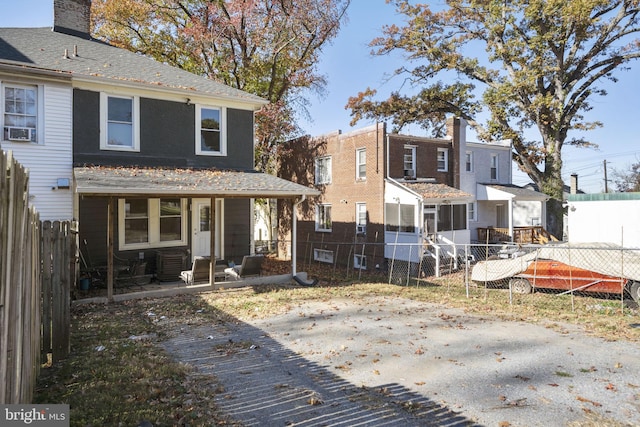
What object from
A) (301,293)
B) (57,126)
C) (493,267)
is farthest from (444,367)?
(57,126)

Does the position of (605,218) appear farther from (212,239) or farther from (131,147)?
(131,147)

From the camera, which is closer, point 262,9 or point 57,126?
point 57,126

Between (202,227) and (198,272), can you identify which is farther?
(202,227)

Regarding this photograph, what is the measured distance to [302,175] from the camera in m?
26.0

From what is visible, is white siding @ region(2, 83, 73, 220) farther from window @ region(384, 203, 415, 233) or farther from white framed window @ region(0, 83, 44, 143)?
window @ region(384, 203, 415, 233)

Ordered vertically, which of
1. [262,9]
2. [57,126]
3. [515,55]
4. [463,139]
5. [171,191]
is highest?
[262,9]

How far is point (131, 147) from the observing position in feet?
43.5

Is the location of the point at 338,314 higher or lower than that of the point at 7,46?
lower

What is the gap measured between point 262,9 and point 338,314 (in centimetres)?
2056

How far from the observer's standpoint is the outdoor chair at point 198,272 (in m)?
11.9

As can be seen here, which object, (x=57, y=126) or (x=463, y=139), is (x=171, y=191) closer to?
(x=57, y=126)

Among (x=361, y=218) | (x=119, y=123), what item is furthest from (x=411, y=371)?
(x=361, y=218)

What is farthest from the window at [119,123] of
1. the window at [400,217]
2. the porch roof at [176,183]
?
the window at [400,217]
